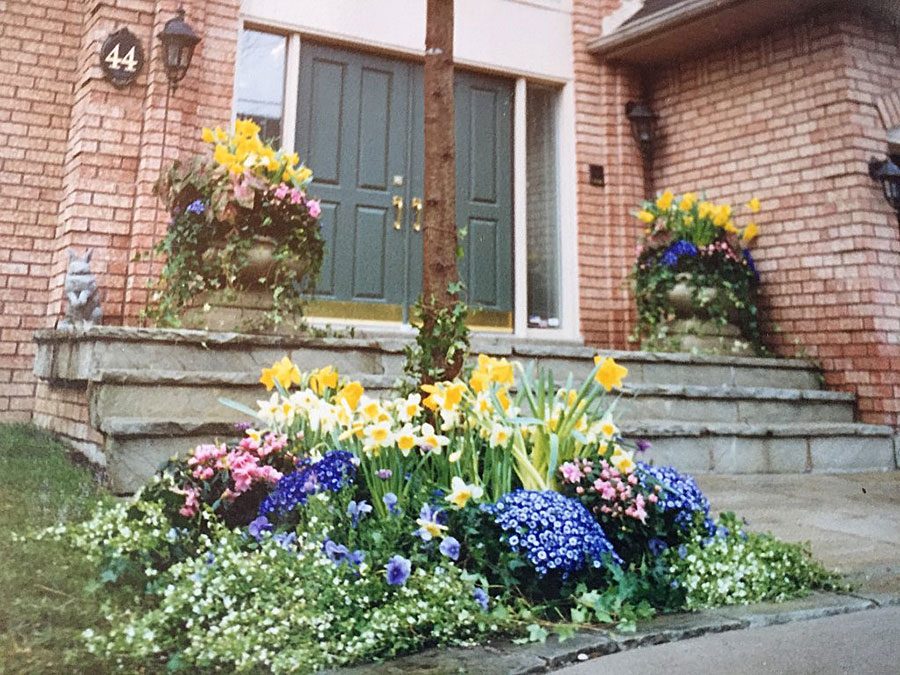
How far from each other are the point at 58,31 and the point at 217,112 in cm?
104

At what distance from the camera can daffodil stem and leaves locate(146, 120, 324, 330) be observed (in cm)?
385

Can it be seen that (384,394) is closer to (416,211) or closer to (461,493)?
(461,493)

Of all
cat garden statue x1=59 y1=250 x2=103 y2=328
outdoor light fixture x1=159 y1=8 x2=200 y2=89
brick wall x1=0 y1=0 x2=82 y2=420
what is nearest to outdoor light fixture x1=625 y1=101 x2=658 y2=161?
outdoor light fixture x1=159 y1=8 x2=200 y2=89

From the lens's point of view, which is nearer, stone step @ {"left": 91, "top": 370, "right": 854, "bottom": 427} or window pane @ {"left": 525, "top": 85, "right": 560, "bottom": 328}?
stone step @ {"left": 91, "top": 370, "right": 854, "bottom": 427}

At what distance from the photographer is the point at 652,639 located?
1653 mm

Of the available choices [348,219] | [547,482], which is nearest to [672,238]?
[348,219]

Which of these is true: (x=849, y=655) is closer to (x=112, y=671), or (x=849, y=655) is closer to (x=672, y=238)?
(x=112, y=671)

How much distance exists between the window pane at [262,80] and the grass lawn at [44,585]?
3.18m

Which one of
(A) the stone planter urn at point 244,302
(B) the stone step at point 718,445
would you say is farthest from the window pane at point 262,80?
(B) the stone step at point 718,445

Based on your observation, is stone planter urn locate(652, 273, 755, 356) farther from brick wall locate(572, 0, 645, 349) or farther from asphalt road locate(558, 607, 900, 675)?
asphalt road locate(558, 607, 900, 675)

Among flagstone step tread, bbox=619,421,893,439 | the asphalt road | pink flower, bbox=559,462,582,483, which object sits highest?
flagstone step tread, bbox=619,421,893,439

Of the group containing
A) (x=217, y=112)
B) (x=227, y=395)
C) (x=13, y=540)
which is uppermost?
(x=217, y=112)

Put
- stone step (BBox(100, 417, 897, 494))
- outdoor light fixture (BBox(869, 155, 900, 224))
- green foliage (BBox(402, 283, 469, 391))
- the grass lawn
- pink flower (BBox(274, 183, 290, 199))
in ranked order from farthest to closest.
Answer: outdoor light fixture (BBox(869, 155, 900, 224)), pink flower (BBox(274, 183, 290, 199)), stone step (BBox(100, 417, 897, 494)), green foliage (BBox(402, 283, 469, 391)), the grass lawn

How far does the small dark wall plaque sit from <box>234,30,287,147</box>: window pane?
0.75 m
